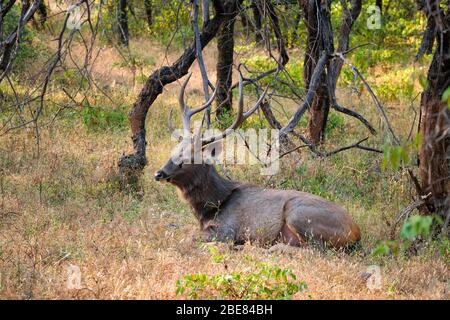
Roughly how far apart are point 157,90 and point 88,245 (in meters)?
3.06

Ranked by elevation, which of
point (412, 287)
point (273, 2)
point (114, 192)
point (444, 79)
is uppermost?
point (273, 2)

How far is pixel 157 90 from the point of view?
30.5 feet

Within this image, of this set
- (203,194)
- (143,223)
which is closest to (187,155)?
(203,194)

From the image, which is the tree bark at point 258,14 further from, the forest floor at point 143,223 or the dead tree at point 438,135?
the forest floor at point 143,223

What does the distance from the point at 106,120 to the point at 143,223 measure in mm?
4624

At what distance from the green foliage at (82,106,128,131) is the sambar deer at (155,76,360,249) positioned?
377 centimetres

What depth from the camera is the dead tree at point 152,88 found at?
922cm

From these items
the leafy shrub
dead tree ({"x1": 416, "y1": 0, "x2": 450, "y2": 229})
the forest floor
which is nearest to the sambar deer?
the forest floor

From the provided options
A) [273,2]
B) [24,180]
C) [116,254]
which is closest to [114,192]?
[24,180]

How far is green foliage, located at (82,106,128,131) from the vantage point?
11750 mm

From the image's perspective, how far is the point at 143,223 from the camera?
7852 millimetres

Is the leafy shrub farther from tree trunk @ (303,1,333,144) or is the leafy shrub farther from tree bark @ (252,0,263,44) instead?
tree trunk @ (303,1,333,144)

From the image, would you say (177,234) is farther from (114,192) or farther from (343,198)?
(343,198)

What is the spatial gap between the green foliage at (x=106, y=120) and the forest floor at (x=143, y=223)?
0.11 ft
